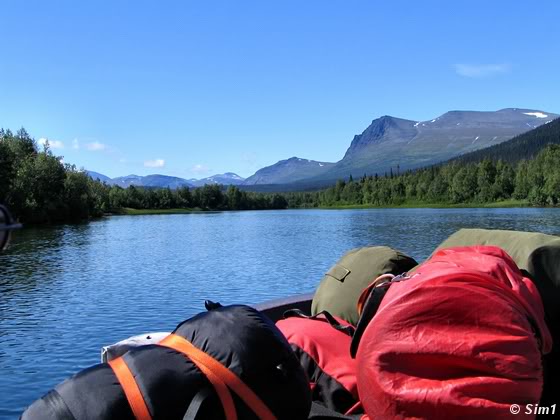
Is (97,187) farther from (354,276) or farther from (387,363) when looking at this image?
(387,363)

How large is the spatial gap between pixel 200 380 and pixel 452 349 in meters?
1.20

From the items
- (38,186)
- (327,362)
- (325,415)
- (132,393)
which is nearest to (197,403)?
(132,393)

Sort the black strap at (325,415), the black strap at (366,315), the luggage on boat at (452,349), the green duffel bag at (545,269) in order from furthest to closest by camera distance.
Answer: the black strap at (325,415) < the green duffel bag at (545,269) < the black strap at (366,315) < the luggage on boat at (452,349)

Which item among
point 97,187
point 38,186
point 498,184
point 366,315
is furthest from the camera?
point 498,184

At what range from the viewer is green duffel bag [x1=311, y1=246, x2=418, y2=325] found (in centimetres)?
510

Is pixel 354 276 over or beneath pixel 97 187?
beneath

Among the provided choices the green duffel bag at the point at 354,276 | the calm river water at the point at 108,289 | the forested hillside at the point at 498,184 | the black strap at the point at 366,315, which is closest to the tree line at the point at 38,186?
the calm river water at the point at 108,289

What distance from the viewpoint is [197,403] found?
2.60 m

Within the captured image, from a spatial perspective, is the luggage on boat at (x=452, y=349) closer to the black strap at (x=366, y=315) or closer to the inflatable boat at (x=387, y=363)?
the inflatable boat at (x=387, y=363)

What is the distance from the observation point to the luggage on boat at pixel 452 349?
271 cm

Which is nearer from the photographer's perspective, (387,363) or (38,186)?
(387,363)

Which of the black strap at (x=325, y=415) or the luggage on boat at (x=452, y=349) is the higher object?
the luggage on boat at (x=452, y=349)

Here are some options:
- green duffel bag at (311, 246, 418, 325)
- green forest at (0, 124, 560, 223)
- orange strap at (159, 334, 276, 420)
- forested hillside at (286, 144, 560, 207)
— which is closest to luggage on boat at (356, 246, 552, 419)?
orange strap at (159, 334, 276, 420)

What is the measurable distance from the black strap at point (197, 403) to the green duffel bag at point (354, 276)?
2.46 m
